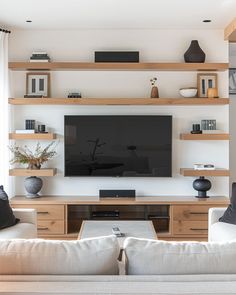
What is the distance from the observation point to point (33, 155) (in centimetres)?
538

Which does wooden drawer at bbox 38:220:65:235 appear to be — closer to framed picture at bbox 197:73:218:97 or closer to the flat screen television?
the flat screen television

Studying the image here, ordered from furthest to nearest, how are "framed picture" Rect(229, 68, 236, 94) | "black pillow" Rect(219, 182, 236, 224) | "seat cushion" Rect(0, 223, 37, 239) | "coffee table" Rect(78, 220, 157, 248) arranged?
"framed picture" Rect(229, 68, 236, 94) → "black pillow" Rect(219, 182, 236, 224) → "coffee table" Rect(78, 220, 157, 248) → "seat cushion" Rect(0, 223, 37, 239)

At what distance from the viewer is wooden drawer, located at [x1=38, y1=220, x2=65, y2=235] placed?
4.94 meters

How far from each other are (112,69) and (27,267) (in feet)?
12.7

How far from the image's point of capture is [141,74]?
17.7 feet

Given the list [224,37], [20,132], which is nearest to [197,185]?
[224,37]

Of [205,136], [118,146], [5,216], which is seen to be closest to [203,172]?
[205,136]

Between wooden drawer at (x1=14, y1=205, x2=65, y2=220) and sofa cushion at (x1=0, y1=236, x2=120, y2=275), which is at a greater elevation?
sofa cushion at (x1=0, y1=236, x2=120, y2=275)

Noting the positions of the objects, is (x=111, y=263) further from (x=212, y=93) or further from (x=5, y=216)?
(x=212, y=93)

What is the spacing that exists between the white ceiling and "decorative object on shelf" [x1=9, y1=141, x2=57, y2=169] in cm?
153

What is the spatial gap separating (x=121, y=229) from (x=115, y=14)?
241 centimetres

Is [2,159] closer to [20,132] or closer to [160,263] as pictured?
[20,132]

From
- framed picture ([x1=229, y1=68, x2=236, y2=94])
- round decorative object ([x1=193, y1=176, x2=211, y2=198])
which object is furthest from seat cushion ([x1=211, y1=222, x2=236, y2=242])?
framed picture ([x1=229, y1=68, x2=236, y2=94])

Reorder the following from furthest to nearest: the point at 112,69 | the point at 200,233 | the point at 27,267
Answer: the point at 112,69 → the point at 200,233 → the point at 27,267
